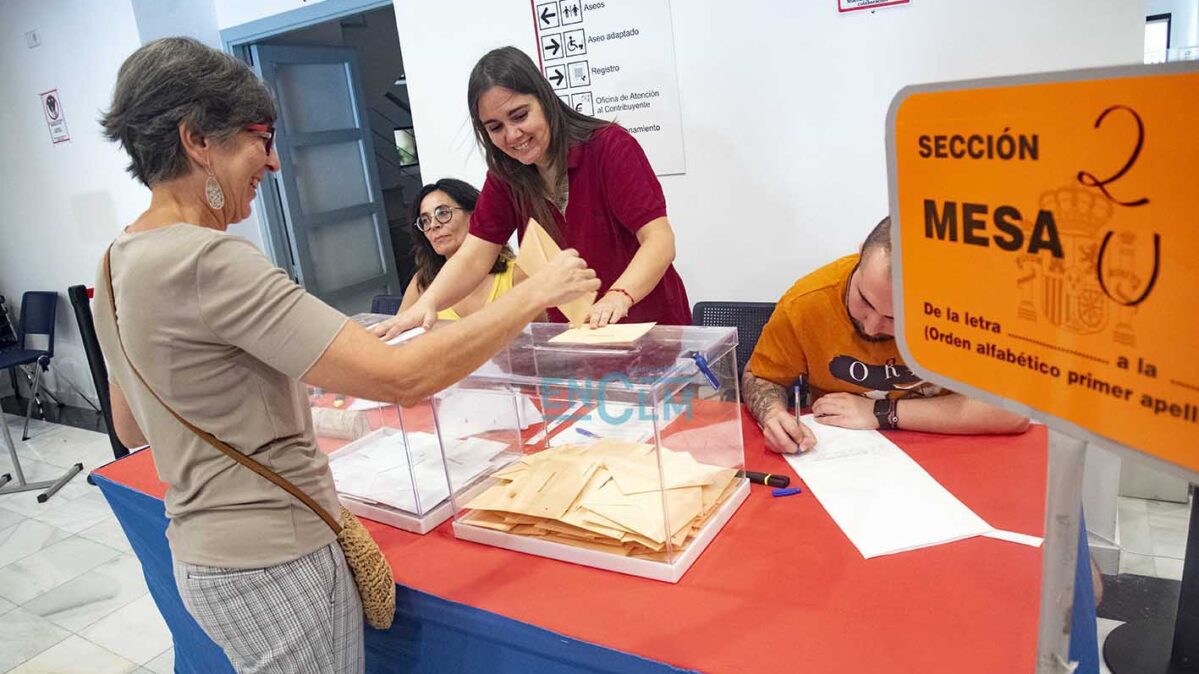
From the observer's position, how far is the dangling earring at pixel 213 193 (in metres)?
1.11

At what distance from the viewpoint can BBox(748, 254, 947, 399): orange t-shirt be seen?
174cm

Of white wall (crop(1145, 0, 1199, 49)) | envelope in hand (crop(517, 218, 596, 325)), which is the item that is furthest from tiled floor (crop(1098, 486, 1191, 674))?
white wall (crop(1145, 0, 1199, 49))

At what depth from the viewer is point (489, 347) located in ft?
3.78

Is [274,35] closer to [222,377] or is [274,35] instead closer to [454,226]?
[454,226]

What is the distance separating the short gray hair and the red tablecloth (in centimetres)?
79

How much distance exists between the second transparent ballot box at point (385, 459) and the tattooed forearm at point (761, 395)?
0.71 m

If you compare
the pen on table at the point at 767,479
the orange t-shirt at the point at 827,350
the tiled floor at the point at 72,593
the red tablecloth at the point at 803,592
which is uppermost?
the orange t-shirt at the point at 827,350

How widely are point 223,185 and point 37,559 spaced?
3527 millimetres

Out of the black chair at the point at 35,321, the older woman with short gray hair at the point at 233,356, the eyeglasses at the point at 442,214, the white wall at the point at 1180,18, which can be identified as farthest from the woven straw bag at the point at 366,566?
the white wall at the point at 1180,18

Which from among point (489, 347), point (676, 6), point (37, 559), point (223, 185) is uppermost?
point (676, 6)

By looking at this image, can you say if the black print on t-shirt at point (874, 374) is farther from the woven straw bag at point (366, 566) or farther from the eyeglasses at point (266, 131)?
the eyeglasses at point (266, 131)

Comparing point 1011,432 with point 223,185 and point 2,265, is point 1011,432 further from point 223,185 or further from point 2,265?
point 2,265

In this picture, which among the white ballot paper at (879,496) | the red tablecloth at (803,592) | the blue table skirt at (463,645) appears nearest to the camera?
the red tablecloth at (803,592)

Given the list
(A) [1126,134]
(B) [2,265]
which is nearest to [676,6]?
(A) [1126,134]
